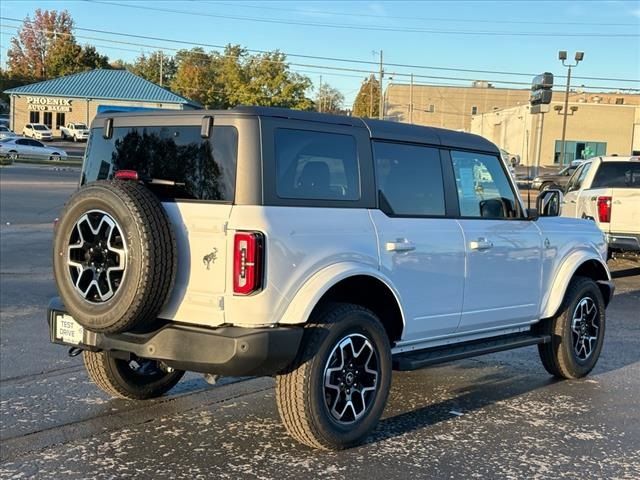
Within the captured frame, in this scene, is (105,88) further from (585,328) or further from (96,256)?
(96,256)

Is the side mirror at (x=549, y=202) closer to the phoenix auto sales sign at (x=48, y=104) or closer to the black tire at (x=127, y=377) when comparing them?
the black tire at (x=127, y=377)

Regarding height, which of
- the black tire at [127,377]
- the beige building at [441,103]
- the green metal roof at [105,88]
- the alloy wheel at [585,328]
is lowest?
the black tire at [127,377]

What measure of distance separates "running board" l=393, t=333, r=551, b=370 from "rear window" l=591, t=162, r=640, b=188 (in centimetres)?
756

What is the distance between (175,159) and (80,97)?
208 ft

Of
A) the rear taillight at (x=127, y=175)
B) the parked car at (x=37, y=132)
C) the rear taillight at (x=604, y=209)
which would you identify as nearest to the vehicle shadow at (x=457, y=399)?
the rear taillight at (x=127, y=175)

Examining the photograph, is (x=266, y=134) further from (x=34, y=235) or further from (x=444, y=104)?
(x=444, y=104)

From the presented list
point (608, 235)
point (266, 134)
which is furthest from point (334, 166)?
point (608, 235)

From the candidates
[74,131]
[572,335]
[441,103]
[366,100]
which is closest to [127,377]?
[572,335]

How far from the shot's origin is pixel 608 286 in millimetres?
7027

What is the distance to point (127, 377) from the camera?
18.4ft

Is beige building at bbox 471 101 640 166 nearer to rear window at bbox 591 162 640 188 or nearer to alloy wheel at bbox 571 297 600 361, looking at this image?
rear window at bbox 591 162 640 188

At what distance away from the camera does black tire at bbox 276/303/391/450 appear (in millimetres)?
4492

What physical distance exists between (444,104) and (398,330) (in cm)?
9983

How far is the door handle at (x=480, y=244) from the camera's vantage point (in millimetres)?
5543
